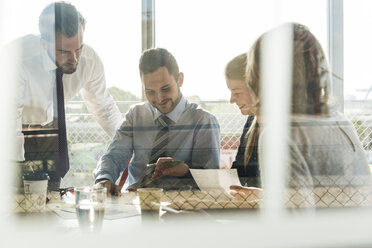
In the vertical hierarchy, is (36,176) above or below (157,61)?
below

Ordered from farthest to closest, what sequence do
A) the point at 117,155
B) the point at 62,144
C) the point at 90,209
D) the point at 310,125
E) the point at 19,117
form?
1. the point at 117,155
2. the point at 62,144
3. the point at 310,125
4. the point at 19,117
5. the point at 90,209

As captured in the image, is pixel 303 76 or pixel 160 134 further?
pixel 160 134

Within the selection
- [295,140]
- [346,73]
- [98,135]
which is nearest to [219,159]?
[295,140]

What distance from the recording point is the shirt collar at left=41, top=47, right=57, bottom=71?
4.74 ft

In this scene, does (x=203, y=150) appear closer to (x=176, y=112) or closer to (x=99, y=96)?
(x=176, y=112)

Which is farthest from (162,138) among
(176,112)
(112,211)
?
(112,211)

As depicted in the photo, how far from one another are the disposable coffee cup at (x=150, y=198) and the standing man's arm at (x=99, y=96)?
1.07ft

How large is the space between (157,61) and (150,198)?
596mm

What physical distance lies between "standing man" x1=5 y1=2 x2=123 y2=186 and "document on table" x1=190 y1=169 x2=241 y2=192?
421mm

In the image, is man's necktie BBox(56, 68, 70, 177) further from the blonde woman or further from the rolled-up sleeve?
the blonde woman

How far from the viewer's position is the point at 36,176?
1.36m

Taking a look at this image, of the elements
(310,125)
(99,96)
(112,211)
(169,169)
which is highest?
(99,96)

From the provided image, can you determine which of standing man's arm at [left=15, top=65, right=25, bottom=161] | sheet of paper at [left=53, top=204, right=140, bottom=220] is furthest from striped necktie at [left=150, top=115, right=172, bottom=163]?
standing man's arm at [left=15, top=65, right=25, bottom=161]

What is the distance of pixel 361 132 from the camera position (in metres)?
1.46
